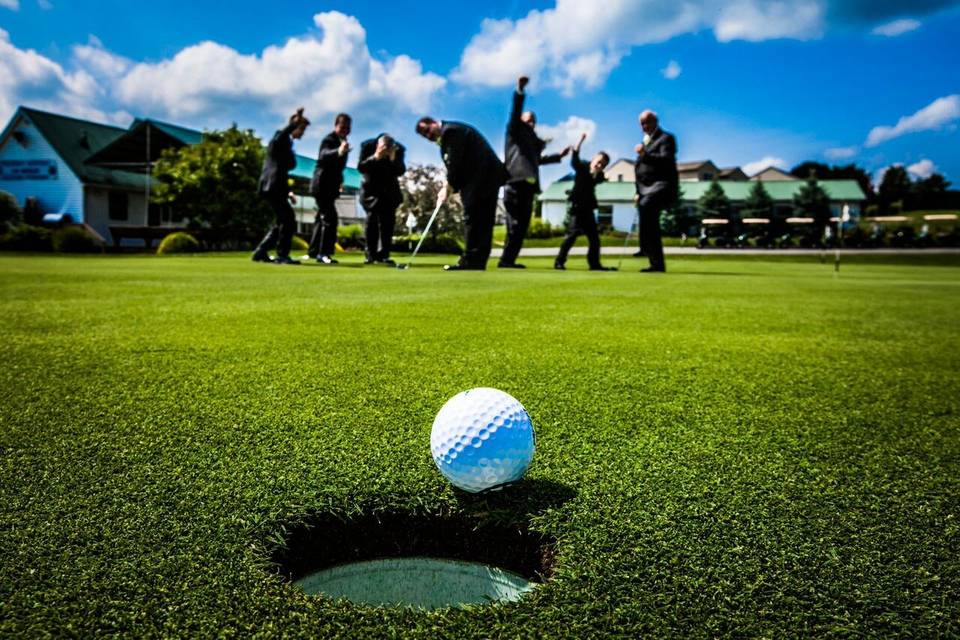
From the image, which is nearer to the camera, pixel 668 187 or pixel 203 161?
pixel 668 187

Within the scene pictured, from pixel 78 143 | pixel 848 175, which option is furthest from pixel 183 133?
pixel 848 175

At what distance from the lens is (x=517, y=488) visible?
2.07 metres

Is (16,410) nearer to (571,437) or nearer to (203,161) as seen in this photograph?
(571,437)

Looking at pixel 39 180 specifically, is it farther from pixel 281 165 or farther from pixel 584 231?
pixel 584 231

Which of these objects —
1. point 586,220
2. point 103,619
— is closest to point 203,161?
point 586,220

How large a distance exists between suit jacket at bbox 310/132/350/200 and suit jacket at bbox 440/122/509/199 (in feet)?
9.50

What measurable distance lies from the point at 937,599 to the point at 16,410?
3216mm

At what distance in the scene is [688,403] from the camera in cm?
301

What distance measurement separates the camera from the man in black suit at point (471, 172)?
446 inches

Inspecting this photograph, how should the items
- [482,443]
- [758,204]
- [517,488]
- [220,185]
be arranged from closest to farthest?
[482,443], [517,488], [220,185], [758,204]

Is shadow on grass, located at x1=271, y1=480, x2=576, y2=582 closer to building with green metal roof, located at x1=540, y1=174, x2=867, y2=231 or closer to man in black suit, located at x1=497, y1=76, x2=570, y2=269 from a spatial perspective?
man in black suit, located at x1=497, y1=76, x2=570, y2=269

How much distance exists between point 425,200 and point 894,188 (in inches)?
4100

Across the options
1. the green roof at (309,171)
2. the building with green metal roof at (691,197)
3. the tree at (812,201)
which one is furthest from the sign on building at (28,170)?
the tree at (812,201)

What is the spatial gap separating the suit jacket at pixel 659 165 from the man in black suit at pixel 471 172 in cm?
270
